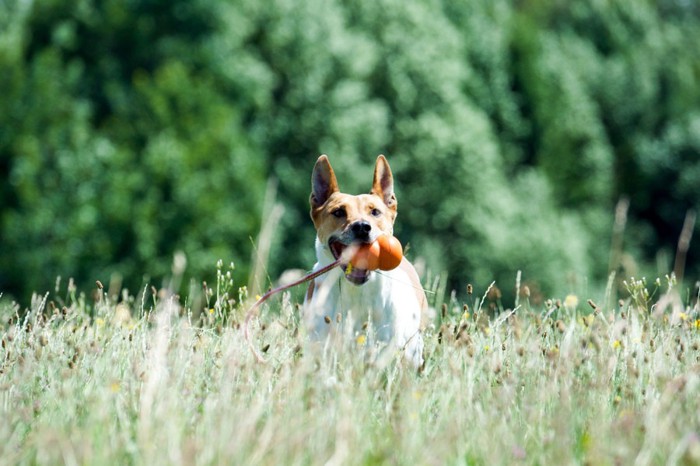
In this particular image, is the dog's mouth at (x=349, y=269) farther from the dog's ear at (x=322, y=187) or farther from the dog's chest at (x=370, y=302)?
the dog's ear at (x=322, y=187)

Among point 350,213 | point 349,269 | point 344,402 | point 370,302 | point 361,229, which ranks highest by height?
point 350,213

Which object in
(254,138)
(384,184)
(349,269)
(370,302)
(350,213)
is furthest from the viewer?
(254,138)

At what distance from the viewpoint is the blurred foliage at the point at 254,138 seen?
75.3 ft

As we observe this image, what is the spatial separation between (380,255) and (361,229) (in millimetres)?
363

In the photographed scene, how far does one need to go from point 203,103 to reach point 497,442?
21.3 m

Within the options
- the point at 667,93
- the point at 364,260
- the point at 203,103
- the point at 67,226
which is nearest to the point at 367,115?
the point at 203,103

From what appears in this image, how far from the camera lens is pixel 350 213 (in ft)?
21.1

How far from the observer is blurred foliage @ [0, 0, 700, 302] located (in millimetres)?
22938

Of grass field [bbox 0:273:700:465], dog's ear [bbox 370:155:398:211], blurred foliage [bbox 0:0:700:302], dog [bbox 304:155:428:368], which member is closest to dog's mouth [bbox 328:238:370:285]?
dog [bbox 304:155:428:368]

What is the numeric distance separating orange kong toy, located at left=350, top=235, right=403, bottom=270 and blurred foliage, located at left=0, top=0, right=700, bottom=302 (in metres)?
16.6

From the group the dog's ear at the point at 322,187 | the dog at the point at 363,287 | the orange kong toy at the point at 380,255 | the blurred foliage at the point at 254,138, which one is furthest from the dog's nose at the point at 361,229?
the blurred foliage at the point at 254,138

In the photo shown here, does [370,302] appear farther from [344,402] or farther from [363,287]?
[344,402]

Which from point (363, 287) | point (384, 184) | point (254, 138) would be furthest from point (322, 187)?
point (254, 138)

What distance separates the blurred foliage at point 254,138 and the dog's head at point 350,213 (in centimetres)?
1552
